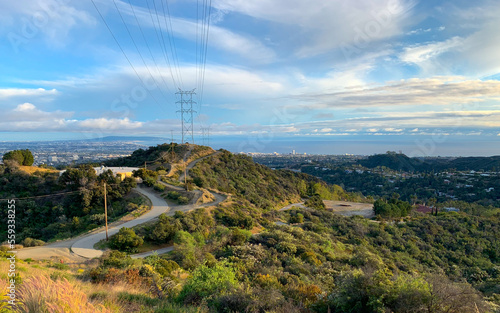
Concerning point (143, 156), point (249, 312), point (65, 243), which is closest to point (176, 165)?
point (143, 156)

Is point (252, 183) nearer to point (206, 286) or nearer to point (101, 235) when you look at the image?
point (101, 235)

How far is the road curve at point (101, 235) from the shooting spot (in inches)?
560

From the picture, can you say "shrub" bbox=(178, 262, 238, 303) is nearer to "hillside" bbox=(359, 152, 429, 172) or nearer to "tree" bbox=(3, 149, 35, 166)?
"tree" bbox=(3, 149, 35, 166)

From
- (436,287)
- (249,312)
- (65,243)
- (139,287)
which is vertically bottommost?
(65,243)

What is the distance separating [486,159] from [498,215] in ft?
214

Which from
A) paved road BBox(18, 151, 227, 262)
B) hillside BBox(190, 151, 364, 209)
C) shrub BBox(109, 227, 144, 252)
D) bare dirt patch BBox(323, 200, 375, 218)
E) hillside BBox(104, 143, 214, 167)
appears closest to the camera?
paved road BBox(18, 151, 227, 262)

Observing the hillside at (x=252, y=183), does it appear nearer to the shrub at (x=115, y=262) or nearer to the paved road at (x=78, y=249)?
the paved road at (x=78, y=249)

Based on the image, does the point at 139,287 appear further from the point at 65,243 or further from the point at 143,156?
the point at 143,156

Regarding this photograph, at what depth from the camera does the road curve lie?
46.6 feet

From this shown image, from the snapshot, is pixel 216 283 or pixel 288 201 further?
pixel 288 201

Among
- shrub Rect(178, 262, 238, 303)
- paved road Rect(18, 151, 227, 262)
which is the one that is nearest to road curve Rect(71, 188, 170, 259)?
paved road Rect(18, 151, 227, 262)

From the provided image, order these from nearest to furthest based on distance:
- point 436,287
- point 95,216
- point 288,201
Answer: point 436,287 < point 95,216 < point 288,201

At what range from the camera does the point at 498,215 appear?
35.2 metres

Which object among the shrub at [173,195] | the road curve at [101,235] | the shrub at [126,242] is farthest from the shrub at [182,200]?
the shrub at [126,242]
